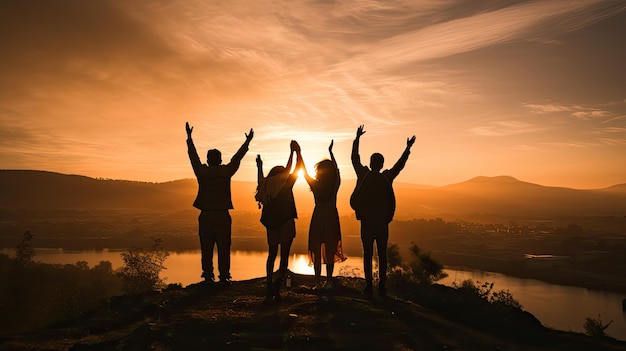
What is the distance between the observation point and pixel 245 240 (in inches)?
6678

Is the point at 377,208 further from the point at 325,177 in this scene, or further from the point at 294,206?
the point at 294,206

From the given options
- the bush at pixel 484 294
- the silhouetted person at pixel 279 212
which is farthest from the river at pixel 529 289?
the silhouetted person at pixel 279 212

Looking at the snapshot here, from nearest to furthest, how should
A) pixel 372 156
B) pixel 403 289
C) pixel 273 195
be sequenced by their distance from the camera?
pixel 273 195 < pixel 372 156 < pixel 403 289

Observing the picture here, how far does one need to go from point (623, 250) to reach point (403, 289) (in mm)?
135626

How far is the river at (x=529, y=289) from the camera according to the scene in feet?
201

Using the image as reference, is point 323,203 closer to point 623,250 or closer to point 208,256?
point 208,256

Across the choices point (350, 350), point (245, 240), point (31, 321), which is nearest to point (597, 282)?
point (31, 321)

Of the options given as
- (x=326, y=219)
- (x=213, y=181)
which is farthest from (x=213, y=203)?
(x=326, y=219)

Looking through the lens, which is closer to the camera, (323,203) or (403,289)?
(323,203)

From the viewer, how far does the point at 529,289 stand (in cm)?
8350

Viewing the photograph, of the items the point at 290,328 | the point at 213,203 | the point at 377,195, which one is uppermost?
the point at 377,195

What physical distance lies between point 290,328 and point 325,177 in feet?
12.9

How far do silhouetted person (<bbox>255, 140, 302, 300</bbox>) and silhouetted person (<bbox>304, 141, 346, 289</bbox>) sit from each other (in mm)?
896

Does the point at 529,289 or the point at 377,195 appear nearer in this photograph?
the point at 377,195
